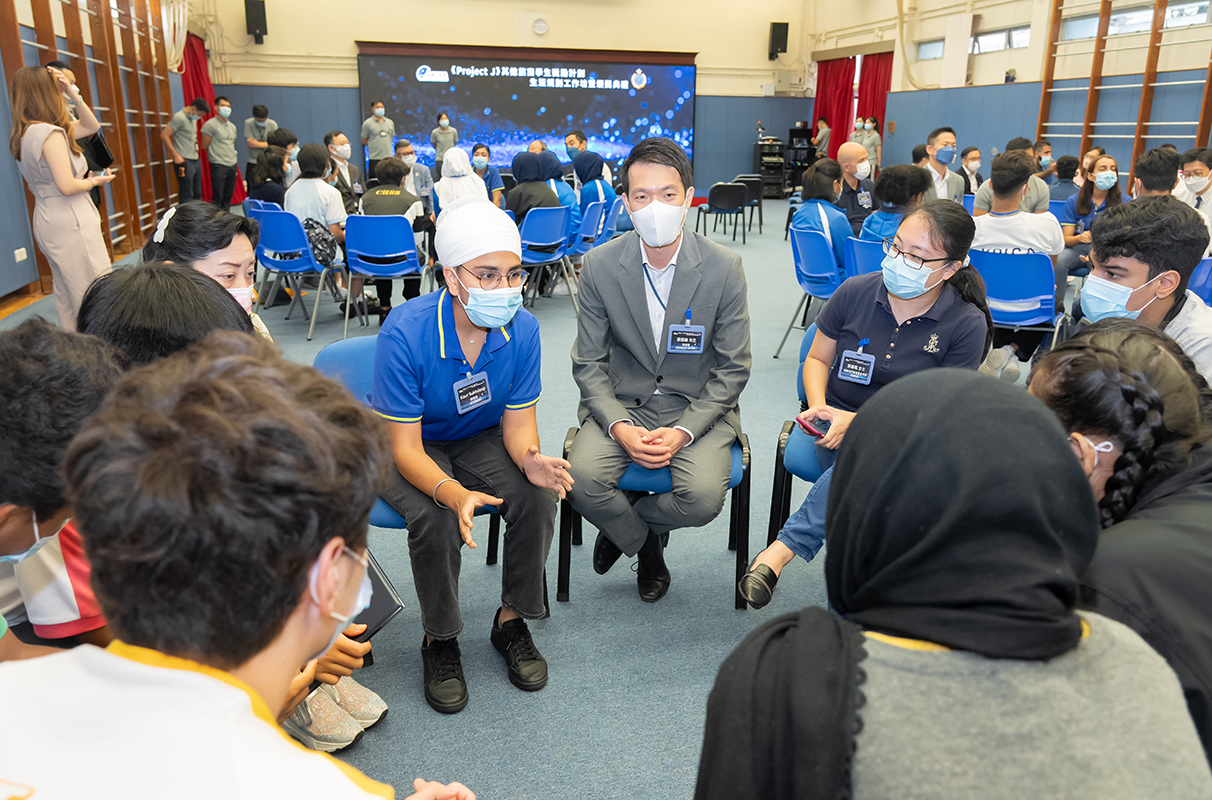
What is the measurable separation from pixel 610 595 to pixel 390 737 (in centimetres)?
82

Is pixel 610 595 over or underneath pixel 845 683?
underneath

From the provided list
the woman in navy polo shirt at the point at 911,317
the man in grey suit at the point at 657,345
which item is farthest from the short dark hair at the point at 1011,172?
the man in grey suit at the point at 657,345

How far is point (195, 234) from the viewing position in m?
2.27

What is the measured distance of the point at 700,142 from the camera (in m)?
15.7

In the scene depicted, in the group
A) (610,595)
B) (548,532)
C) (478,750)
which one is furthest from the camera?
(610,595)

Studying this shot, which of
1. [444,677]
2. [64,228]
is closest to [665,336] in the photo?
[444,677]

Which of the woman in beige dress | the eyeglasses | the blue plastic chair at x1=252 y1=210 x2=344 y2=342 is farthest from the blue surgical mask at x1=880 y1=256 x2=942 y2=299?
the woman in beige dress

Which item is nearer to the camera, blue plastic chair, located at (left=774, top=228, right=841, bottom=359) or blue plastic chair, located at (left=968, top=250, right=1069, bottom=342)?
blue plastic chair, located at (left=968, top=250, right=1069, bottom=342)

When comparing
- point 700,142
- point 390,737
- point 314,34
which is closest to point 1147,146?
point 700,142

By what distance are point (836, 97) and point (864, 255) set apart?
1280cm

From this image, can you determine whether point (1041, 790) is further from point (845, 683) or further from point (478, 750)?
point (478, 750)

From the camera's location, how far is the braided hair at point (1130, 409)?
1217 millimetres

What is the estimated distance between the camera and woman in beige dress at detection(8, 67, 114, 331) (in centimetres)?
398

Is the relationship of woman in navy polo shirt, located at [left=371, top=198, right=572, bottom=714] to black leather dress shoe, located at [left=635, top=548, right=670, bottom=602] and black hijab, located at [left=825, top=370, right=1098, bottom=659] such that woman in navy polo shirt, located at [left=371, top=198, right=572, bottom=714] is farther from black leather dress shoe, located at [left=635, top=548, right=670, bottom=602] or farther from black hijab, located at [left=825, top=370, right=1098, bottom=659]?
black hijab, located at [left=825, top=370, right=1098, bottom=659]
